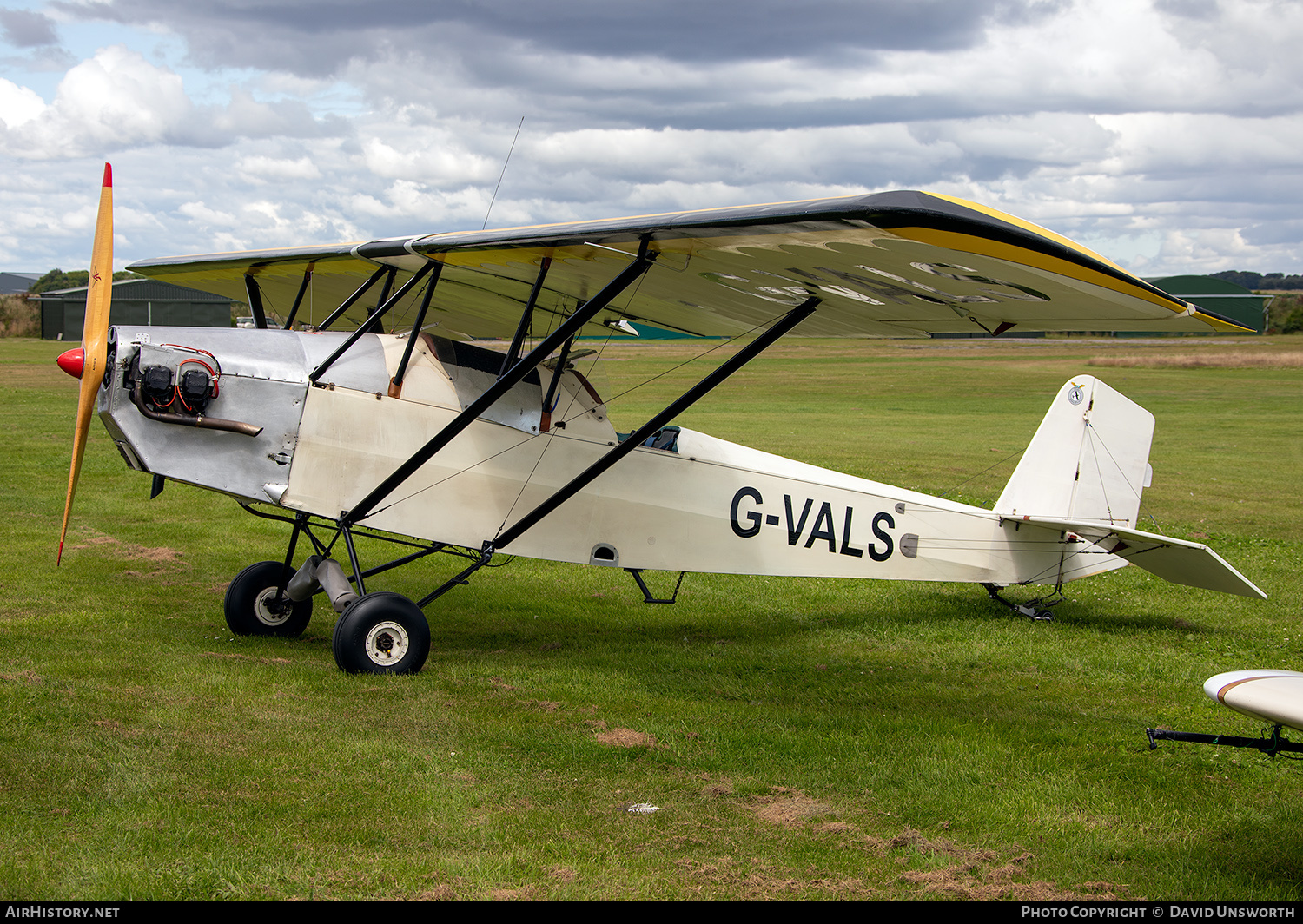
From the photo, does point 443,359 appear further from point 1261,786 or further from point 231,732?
point 1261,786

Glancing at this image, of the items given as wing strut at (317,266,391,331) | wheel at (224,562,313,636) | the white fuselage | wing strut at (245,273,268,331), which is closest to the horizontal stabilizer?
the white fuselage

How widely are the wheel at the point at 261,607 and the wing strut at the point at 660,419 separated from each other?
6.36 feet

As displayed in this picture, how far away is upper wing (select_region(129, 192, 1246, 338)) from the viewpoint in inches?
A: 179

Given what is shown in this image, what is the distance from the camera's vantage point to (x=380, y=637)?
23.0 ft

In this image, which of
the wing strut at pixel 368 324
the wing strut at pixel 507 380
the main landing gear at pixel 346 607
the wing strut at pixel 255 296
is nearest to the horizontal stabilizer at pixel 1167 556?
the wing strut at pixel 507 380

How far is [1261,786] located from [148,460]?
710 centimetres

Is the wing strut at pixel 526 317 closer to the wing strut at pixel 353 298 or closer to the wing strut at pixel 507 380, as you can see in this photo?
the wing strut at pixel 507 380

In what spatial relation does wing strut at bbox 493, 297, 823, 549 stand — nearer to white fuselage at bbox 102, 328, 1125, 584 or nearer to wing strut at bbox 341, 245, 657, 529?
white fuselage at bbox 102, 328, 1125, 584

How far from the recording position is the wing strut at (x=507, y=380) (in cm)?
616

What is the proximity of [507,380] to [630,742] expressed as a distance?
2508mm

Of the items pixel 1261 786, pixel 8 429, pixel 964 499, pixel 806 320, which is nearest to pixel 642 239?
pixel 806 320
